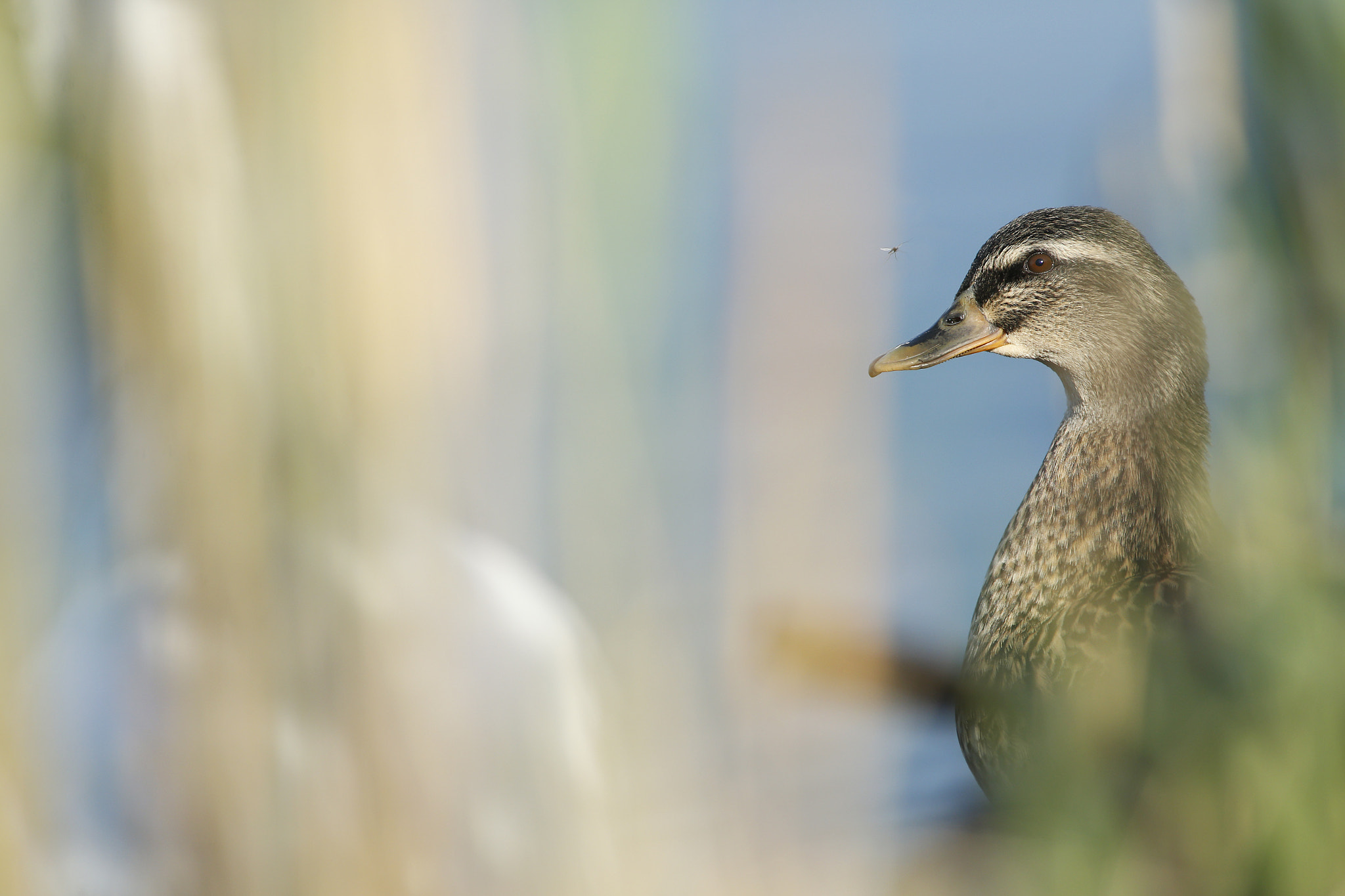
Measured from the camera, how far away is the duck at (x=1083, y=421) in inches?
83.0

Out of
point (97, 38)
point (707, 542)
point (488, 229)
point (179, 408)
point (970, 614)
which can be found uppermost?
point (97, 38)

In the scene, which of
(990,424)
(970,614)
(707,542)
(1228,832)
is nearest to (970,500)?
(990,424)

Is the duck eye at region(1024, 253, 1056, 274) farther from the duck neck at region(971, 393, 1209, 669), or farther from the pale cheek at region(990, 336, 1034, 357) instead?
the duck neck at region(971, 393, 1209, 669)

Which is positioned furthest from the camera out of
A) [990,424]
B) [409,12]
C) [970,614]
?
[990,424]

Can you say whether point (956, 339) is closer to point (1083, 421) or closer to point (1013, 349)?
point (1013, 349)

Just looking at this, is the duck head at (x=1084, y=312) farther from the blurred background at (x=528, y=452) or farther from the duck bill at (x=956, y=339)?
the blurred background at (x=528, y=452)

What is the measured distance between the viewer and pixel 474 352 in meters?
0.85

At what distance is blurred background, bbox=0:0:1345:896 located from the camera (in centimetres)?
76

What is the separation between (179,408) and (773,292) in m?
0.43

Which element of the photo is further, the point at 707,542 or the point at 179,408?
the point at 707,542

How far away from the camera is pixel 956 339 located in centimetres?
261

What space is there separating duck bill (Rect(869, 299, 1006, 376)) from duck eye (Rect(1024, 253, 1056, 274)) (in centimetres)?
13

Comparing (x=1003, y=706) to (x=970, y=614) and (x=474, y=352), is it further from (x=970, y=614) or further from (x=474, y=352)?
(x=970, y=614)

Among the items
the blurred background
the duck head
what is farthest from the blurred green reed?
the duck head
